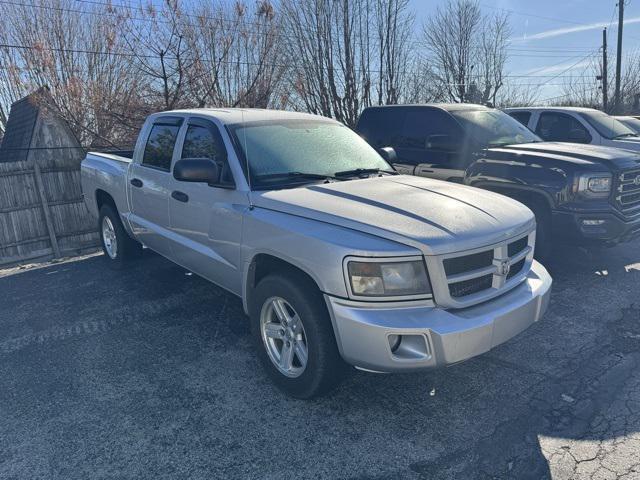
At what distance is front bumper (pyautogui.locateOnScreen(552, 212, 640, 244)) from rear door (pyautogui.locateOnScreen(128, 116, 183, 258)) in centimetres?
418

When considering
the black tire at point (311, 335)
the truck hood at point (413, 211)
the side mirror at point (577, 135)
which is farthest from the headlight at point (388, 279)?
the side mirror at point (577, 135)

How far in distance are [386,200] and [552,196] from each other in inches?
117

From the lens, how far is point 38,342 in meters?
4.48

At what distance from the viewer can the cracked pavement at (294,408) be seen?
271cm

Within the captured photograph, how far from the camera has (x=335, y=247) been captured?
2.78 meters

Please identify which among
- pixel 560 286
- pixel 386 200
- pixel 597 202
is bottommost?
pixel 560 286

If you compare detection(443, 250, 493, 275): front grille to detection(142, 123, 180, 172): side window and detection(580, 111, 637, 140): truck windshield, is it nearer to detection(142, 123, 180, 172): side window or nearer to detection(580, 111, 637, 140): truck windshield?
detection(142, 123, 180, 172): side window

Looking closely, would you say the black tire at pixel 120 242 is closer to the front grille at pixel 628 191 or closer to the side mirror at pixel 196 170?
the side mirror at pixel 196 170

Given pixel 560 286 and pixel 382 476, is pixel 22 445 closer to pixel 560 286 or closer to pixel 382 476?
pixel 382 476

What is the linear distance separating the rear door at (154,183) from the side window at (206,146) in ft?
0.91

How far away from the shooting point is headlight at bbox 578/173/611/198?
17.1 feet

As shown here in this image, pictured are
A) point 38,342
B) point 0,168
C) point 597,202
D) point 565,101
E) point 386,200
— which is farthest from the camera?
point 565,101

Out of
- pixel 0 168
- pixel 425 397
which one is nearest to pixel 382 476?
pixel 425 397

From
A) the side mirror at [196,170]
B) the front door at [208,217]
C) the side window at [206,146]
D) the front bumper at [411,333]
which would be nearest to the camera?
the front bumper at [411,333]
